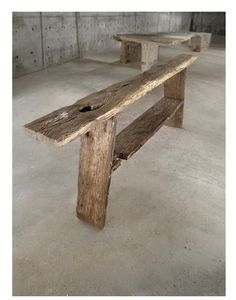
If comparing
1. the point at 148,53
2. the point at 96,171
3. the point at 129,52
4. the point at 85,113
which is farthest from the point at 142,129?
the point at 129,52

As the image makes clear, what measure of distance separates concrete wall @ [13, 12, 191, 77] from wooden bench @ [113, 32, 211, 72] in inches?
43.7

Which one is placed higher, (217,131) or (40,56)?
(40,56)

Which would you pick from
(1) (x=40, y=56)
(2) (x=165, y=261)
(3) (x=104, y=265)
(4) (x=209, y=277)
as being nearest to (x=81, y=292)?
(3) (x=104, y=265)

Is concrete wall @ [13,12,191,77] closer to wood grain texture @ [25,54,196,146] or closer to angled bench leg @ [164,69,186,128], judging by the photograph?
angled bench leg @ [164,69,186,128]

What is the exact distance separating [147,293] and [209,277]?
1.22ft

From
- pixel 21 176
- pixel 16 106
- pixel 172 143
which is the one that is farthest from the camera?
pixel 16 106

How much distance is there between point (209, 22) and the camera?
38.9ft

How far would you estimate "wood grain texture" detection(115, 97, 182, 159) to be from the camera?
1990 millimetres

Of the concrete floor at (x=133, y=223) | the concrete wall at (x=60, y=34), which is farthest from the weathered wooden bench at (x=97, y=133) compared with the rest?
the concrete wall at (x=60, y=34)

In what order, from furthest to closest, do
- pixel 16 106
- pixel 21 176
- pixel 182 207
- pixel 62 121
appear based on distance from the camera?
pixel 16 106 → pixel 21 176 → pixel 182 207 → pixel 62 121

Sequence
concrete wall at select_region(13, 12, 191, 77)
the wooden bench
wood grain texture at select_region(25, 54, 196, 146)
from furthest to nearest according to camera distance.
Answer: the wooden bench → concrete wall at select_region(13, 12, 191, 77) → wood grain texture at select_region(25, 54, 196, 146)

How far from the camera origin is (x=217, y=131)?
3.25 meters

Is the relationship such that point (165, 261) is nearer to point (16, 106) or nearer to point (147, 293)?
point (147, 293)

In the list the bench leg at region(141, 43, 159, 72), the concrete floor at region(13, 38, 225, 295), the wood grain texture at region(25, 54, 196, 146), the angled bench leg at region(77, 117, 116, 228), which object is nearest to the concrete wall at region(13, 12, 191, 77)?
the bench leg at region(141, 43, 159, 72)
